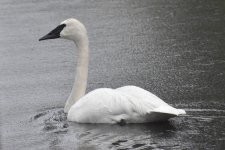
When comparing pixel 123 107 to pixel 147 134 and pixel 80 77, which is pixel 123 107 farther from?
pixel 80 77

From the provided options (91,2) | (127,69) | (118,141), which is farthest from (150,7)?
(118,141)

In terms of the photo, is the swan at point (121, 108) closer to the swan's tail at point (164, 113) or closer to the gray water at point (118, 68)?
the swan's tail at point (164, 113)

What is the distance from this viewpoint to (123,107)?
9883mm

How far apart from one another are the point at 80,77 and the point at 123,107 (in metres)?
1.58

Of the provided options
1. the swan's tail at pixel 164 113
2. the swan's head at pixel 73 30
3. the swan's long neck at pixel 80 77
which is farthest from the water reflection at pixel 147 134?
the swan's head at pixel 73 30

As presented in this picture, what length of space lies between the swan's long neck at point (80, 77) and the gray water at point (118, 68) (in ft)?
0.90

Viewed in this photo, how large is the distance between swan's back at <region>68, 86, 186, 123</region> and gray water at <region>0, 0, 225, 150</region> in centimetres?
13

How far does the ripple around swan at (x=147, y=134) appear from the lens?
8.94 m

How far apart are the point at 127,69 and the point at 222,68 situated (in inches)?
69.1

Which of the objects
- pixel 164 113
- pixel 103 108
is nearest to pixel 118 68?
pixel 103 108

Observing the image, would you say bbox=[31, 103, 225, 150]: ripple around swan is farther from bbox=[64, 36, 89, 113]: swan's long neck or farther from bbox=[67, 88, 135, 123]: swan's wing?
bbox=[64, 36, 89, 113]: swan's long neck

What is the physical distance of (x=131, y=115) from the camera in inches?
390

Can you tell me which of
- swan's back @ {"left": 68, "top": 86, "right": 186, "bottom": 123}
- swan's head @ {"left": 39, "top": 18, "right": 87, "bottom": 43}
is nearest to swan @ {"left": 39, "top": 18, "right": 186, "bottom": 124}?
swan's back @ {"left": 68, "top": 86, "right": 186, "bottom": 123}

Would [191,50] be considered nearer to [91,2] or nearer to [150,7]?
[150,7]
